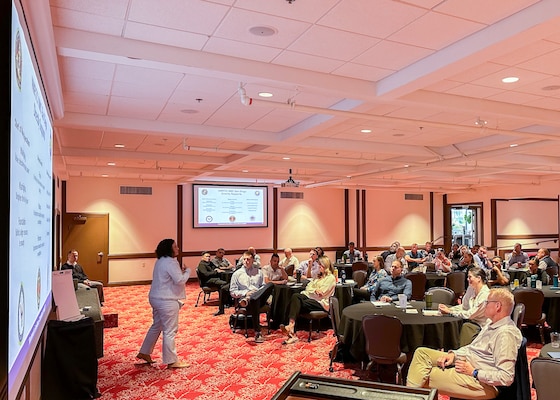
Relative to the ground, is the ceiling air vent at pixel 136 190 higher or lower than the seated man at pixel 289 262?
higher

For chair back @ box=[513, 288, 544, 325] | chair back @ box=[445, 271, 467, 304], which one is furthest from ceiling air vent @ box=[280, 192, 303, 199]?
chair back @ box=[513, 288, 544, 325]

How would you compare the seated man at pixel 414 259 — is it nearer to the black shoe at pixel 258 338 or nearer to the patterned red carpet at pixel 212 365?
the patterned red carpet at pixel 212 365

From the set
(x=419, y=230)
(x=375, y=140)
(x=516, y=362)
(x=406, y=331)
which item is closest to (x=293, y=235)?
(x=419, y=230)

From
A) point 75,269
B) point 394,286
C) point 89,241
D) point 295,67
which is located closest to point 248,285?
point 394,286

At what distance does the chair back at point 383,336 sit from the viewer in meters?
4.71

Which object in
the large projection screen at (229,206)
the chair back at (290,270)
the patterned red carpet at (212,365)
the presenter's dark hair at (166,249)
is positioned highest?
the large projection screen at (229,206)

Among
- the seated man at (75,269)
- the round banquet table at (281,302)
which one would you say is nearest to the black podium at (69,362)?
the round banquet table at (281,302)

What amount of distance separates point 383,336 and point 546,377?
1856mm

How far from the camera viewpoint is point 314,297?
24.6 feet

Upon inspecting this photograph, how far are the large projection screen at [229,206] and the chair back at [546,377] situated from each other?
503 inches

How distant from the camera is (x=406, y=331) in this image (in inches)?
198

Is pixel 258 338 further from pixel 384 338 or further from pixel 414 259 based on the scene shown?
pixel 414 259

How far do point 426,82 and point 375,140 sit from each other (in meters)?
4.07

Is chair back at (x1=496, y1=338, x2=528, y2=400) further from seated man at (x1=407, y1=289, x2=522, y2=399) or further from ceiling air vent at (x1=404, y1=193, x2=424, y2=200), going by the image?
ceiling air vent at (x1=404, y1=193, x2=424, y2=200)
